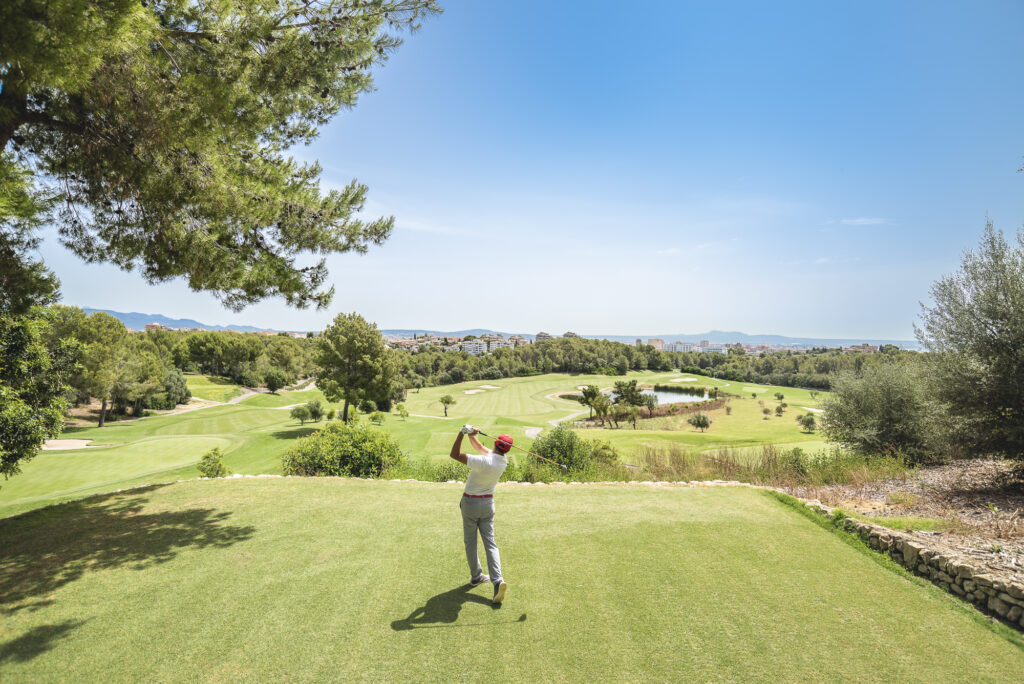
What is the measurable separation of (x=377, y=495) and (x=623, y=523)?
477cm

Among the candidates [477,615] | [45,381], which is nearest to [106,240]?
[45,381]

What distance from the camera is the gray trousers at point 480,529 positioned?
14.5 feet

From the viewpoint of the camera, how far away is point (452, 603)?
4363 millimetres

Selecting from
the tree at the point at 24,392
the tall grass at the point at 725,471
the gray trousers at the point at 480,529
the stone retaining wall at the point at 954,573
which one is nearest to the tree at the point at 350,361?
the tall grass at the point at 725,471

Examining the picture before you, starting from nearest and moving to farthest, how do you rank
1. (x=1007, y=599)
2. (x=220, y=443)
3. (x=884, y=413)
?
(x=1007, y=599) < (x=884, y=413) < (x=220, y=443)

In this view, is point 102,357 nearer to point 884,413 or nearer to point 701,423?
point 884,413

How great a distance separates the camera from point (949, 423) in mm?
9875

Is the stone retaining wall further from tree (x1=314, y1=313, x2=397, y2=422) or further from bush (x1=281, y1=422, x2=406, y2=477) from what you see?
tree (x1=314, y1=313, x2=397, y2=422)

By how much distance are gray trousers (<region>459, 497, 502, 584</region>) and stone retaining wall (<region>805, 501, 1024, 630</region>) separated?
18.9 ft

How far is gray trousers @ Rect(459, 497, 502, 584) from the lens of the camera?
443 cm

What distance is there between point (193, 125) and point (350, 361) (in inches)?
954

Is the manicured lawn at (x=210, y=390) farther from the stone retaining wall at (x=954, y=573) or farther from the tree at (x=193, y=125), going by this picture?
the stone retaining wall at (x=954, y=573)

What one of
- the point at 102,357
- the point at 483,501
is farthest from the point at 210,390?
the point at 483,501

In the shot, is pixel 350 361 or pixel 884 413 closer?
pixel 884 413
